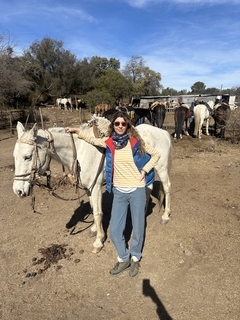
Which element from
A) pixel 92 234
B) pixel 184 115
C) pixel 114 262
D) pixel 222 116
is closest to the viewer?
pixel 114 262

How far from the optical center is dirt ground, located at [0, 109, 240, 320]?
7.84 ft

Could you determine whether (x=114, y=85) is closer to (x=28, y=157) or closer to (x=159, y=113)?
(x=159, y=113)

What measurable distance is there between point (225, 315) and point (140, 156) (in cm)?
191

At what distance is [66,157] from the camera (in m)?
3.01

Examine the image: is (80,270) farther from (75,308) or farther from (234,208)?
(234,208)

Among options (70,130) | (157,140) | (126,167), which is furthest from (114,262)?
(157,140)

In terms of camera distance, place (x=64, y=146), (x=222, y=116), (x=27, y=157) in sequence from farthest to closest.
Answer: (x=222, y=116), (x=64, y=146), (x=27, y=157)

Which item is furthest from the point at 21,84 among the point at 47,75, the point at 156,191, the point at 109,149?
the point at 109,149

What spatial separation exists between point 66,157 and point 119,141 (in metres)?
0.98

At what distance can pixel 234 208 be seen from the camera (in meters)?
4.45

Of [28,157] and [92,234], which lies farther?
[92,234]

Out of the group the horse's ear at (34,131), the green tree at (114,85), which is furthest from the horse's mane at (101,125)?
the green tree at (114,85)

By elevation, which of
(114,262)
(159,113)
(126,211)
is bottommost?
(114,262)

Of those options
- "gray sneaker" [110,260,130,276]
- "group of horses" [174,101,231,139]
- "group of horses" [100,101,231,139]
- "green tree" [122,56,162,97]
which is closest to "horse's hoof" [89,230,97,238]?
"gray sneaker" [110,260,130,276]
